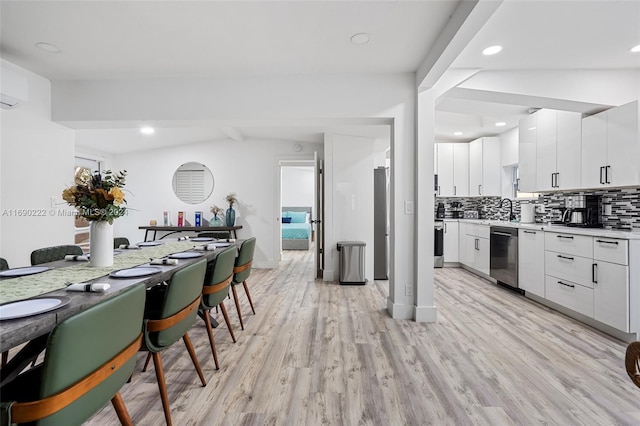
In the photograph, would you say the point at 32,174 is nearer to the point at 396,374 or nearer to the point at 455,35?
the point at 396,374

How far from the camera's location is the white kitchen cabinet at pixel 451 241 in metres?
5.63

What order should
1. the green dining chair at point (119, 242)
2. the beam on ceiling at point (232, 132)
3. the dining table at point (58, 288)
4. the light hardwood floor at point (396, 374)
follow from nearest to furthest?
the dining table at point (58, 288) < the light hardwood floor at point (396, 374) < the green dining chair at point (119, 242) < the beam on ceiling at point (232, 132)

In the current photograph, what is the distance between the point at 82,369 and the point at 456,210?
618 cm

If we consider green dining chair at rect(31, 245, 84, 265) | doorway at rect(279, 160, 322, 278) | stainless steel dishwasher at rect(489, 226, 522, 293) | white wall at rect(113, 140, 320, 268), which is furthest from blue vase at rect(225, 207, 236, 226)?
stainless steel dishwasher at rect(489, 226, 522, 293)

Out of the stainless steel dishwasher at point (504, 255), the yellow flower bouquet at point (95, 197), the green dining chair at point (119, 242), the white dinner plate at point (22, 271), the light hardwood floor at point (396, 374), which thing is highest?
the yellow flower bouquet at point (95, 197)

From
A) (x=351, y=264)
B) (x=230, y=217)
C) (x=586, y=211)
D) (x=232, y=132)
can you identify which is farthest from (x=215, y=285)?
(x=586, y=211)

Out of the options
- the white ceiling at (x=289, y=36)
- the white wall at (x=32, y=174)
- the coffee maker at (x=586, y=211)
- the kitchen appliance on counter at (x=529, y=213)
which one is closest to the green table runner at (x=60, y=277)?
the white wall at (x=32, y=174)

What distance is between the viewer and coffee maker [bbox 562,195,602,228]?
351 centimetres

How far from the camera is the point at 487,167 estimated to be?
546 cm

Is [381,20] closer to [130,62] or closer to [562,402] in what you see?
[130,62]

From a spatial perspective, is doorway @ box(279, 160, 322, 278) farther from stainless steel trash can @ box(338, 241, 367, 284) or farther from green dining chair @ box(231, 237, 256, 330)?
green dining chair @ box(231, 237, 256, 330)

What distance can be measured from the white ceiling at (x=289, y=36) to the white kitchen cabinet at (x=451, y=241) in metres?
2.73

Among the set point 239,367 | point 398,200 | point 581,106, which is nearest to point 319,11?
point 398,200

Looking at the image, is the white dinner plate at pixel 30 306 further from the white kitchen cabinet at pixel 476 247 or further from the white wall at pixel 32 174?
the white kitchen cabinet at pixel 476 247
